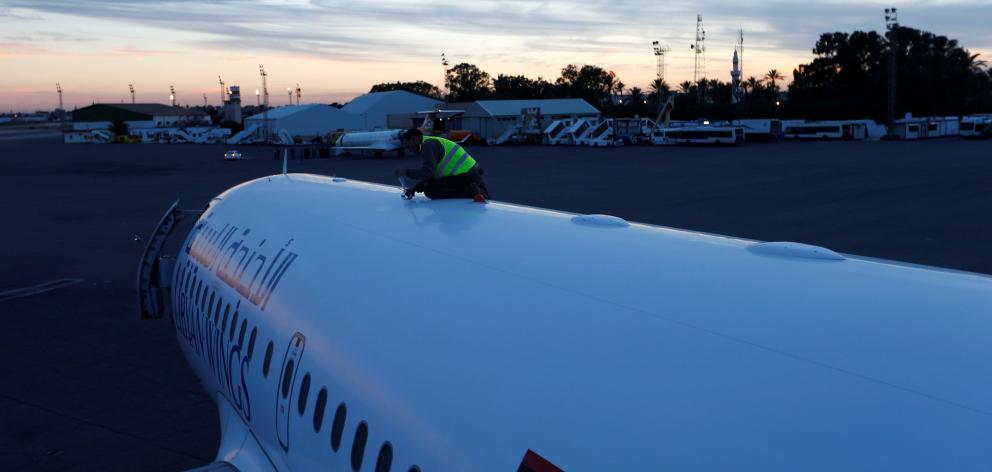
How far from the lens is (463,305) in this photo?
15.0ft

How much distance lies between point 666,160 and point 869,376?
5473 centimetres

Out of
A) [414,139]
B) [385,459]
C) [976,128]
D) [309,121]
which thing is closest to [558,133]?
[976,128]

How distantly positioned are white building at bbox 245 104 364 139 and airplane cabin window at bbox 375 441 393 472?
111729mm

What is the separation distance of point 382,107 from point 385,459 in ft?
407

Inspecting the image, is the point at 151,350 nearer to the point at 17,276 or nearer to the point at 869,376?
the point at 17,276

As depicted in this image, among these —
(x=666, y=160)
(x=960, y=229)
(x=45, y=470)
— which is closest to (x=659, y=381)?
(x=45, y=470)

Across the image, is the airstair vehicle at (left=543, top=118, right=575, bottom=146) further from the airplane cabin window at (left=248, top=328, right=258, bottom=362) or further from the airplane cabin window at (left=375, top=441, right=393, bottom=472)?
the airplane cabin window at (left=375, top=441, right=393, bottom=472)

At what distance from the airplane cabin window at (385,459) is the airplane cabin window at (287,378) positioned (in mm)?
1662

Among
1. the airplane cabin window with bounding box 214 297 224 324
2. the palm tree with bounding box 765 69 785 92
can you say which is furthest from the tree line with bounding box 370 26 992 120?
the airplane cabin window with bounding box 214 297 224 324

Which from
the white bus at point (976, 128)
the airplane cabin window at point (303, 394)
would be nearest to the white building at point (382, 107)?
the white bus at point (976, 128)

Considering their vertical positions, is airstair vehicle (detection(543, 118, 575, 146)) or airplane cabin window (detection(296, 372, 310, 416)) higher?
airstair vehicle (detection(543, 118, 575, 146))

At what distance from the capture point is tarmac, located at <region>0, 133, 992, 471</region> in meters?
10.6

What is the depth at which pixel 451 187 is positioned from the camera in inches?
335

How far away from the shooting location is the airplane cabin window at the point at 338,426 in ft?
15.4
